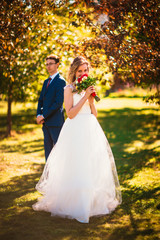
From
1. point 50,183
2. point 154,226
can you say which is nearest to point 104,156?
point 50,183

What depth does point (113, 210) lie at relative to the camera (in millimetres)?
4691

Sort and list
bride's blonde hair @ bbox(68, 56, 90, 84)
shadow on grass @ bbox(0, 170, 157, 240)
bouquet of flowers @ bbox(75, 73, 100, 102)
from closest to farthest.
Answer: shadow on grass @ bbox(0, 170, 157, 240) → bouquet of flowers @ bbox(75, 73, 100, 102) → bride's blonde hair @ bbox(68, 56, 90, 84)

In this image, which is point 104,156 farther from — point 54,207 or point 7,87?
point 7,87

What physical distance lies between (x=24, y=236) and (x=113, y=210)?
161 cm

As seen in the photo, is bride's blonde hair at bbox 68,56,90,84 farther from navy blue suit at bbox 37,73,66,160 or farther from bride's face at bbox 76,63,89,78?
navy blue suit at bbox 37,73,66,160

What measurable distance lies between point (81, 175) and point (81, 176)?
0.02 metres

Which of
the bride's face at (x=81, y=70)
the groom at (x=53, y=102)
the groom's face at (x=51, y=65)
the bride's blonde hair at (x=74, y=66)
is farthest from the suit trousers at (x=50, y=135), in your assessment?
the bride's face at (x=81, y=70)

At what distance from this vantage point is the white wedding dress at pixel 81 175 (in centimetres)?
432

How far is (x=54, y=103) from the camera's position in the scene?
5734mm

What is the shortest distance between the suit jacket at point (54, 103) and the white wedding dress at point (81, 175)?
111 cm

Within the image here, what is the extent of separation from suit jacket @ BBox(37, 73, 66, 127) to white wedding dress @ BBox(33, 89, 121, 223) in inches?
43.6

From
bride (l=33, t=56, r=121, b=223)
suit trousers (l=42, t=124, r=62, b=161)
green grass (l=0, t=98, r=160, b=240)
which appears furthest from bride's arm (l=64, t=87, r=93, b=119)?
green grass (l=0, t=98, r=160, b=240)

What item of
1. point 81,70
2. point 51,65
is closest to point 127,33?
point 51,65

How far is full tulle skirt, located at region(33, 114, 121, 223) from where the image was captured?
4321mm
